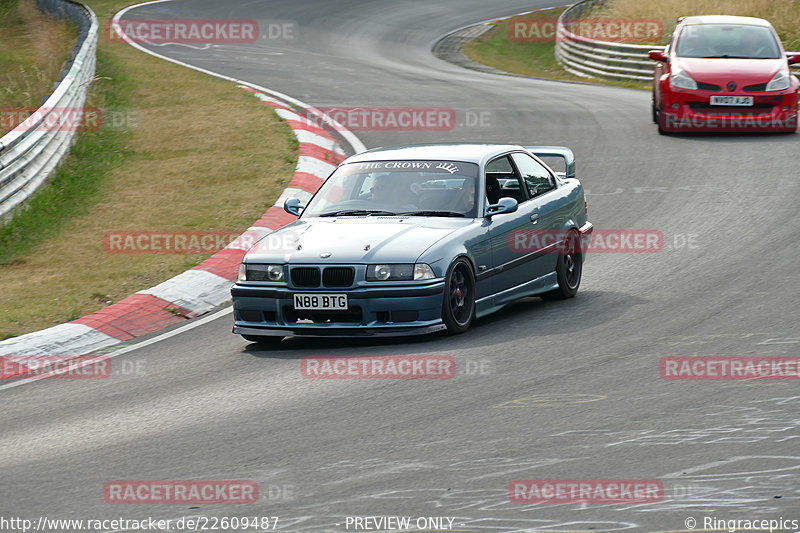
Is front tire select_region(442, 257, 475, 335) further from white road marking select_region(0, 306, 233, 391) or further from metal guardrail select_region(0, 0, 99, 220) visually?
metal guardrail select_region(0, 0, 99, 220)

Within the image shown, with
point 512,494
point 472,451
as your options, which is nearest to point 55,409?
point 472,451

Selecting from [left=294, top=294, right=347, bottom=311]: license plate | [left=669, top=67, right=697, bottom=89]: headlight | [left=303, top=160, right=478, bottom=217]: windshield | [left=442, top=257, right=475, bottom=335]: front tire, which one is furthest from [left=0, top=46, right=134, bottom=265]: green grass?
[left=669, top=67, right=697, bottom=89]: headlight

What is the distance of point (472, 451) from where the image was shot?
615cm

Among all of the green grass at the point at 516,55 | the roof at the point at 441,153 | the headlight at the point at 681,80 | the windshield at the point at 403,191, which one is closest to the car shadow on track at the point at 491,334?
the windshield at the point at 403,191

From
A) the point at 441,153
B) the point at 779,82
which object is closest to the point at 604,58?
the point at 779,82

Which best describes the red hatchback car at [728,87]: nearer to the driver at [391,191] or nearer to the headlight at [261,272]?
the driver at [391,191]

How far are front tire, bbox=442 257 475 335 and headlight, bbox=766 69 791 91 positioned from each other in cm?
1006

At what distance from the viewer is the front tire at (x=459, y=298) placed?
8.86m

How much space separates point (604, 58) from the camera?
1112 inches

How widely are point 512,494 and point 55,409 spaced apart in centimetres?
348

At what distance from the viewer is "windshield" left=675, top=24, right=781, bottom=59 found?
1880 cm

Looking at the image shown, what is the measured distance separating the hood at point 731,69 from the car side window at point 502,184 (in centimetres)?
839

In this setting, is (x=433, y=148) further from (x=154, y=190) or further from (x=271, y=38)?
(x=271, y=38)

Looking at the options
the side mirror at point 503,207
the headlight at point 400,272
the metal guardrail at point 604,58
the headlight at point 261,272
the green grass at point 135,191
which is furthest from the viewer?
the metal guardrail at point 604,58
